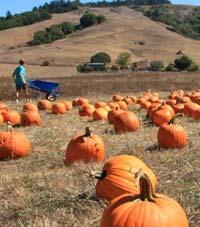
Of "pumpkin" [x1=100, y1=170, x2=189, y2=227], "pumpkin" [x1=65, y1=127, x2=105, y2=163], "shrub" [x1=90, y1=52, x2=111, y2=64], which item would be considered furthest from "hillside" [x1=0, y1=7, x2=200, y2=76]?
"pumpkin" [x1=100, y1=170, x2=189, y2=227]

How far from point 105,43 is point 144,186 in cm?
11223

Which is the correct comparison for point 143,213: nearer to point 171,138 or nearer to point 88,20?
point 171,138

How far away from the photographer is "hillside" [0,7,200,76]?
97750mm

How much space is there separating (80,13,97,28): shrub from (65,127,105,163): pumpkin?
138 metres

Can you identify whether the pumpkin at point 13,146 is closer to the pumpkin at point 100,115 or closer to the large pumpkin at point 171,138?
the large pumpkin at point 171,138

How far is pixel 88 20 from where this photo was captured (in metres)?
145

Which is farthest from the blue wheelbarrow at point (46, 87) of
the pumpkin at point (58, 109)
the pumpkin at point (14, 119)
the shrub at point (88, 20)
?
the shrub at point (88, 20)

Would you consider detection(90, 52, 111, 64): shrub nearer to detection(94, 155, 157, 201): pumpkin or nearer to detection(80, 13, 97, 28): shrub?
detection(80, 13, 97, 28): shrub

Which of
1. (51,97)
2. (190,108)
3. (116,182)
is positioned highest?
(116,182)

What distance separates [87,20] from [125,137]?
13687 cm

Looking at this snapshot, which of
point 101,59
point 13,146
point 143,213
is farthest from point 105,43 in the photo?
point 143,213

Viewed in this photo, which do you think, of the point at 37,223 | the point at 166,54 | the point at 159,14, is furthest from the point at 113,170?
the point at 159,14

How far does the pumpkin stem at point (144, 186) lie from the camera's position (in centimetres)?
372

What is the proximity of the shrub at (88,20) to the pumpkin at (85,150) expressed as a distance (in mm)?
138037
